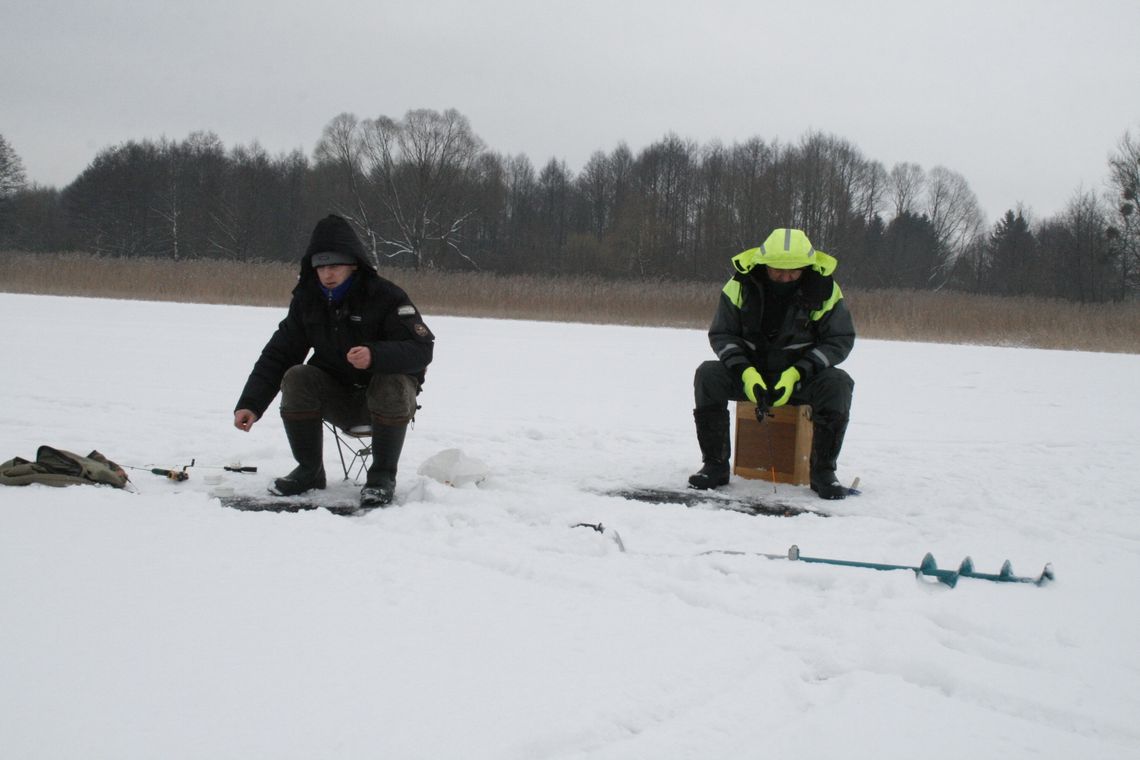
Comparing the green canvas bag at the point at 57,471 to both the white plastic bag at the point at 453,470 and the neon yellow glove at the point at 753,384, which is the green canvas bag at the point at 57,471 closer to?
the white plastic bag at the point at 453,470

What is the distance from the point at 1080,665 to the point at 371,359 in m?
2.78

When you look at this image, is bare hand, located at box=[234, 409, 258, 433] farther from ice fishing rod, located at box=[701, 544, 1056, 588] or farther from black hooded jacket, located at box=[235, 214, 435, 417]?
ice fishing rod, located at box=[701, 544, 1056, 588]

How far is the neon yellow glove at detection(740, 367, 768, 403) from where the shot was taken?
4.34 meters

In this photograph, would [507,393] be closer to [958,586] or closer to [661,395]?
[661,395]

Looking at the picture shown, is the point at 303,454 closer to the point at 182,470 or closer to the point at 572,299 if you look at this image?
the point at 182,470

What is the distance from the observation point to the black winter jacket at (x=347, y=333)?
3930 millimetres

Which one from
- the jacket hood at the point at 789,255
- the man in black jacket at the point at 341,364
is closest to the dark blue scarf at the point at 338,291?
the man in black jacket at the point at 341,364

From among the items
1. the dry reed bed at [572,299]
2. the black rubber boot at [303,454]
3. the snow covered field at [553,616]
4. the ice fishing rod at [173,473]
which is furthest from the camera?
the dry reed bed at [572,299]

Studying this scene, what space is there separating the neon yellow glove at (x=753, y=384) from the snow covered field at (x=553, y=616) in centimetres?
51

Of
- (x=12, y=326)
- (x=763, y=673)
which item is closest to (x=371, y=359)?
(x=763, y=673)

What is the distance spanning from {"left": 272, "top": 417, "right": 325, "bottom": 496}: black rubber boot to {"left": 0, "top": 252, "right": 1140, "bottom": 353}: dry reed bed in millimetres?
13365

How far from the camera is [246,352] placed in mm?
9781

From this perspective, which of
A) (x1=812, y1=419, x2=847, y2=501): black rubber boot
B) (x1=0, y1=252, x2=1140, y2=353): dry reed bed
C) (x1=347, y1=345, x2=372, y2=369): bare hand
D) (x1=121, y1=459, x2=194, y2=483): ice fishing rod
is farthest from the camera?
(x1=0, y1=252, x2=1140, y2=353): dry reed bed

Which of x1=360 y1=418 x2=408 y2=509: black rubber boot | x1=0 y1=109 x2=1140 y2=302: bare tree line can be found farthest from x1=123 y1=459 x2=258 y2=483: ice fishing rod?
x1=0 y1=109 x2=1140 y2=302: bare tree line
